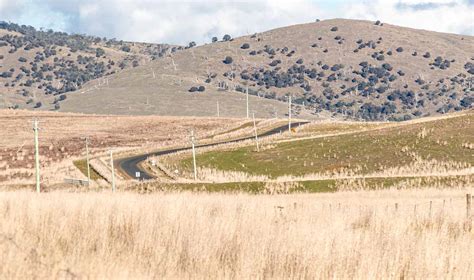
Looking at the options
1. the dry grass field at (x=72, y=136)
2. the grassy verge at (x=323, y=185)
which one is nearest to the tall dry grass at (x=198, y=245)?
the grassy verge at (x=323, y=185)

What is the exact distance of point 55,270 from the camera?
31.4 feet

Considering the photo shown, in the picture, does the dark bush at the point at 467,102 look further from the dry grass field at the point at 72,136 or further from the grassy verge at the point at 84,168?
the grassy verge at the point at 84,168

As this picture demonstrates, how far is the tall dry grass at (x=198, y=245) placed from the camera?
1057 centimetres

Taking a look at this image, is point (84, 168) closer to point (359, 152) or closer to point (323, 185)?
point (359, 152)

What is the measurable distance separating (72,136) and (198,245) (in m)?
104

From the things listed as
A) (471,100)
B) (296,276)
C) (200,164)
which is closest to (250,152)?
(200,164)

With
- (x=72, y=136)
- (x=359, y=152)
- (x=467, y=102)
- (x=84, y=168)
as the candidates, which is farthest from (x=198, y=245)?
(x=467, y=102)

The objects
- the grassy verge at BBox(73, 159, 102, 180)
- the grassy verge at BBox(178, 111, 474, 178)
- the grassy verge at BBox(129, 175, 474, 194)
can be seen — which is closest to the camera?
the grassy verge at BBox(129, 175, 474, 194)

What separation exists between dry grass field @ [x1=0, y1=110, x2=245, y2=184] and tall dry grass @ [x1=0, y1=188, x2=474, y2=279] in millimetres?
54546

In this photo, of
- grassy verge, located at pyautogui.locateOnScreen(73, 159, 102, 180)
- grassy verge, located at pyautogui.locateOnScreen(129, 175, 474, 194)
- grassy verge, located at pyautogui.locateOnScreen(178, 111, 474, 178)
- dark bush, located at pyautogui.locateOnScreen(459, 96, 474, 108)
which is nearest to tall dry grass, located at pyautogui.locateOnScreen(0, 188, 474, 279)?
grassy verge, located at pyautogui.locateOnScreen(129, 175, 474, 194)

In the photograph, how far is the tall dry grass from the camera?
10.6 meters

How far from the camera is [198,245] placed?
12.1m

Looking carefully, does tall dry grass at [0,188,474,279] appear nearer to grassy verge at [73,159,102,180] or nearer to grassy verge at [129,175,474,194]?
grassy verge at [129,175,474,194]

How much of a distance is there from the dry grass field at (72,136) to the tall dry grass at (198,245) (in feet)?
179
